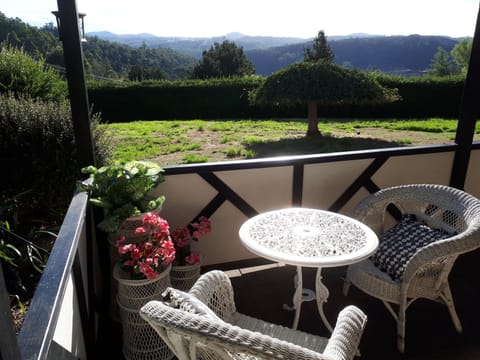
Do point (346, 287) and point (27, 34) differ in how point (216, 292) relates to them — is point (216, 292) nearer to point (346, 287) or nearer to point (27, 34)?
point (346, 287)

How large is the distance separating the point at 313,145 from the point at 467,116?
19.4 ft

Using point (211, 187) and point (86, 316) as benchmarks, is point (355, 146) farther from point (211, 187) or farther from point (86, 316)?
point (86, 316)

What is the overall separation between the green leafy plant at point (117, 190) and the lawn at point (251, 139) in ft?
14.2

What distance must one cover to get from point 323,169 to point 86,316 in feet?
6.58

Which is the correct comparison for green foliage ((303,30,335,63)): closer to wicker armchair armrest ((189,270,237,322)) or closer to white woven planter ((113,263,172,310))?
white woven planter ((113,263,172,310))

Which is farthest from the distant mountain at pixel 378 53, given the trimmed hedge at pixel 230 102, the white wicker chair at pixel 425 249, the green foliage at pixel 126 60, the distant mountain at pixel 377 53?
the white wicker chair at pixel 425 249

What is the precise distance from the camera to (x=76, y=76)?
2143 millimetres

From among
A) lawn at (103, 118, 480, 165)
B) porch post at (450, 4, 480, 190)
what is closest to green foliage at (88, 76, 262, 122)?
lawn at (103, 118, 480, 165)

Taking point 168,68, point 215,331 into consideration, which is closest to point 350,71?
point 215,331

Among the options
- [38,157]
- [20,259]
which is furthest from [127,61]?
[20,259]

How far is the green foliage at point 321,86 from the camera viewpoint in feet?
30.0

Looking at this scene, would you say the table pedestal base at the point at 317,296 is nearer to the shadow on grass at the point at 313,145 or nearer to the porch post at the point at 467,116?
the porch post at the point at 467,116

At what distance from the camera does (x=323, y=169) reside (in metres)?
3.04

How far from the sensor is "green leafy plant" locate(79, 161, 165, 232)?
2164 millimetres
